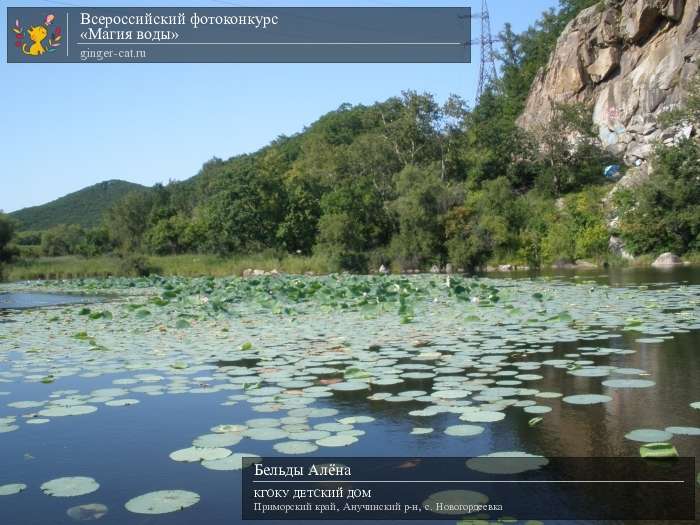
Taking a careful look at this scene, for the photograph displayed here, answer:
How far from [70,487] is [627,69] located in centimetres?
4112

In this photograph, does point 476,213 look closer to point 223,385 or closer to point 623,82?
point 623,82

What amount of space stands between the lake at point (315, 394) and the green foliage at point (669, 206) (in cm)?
2232

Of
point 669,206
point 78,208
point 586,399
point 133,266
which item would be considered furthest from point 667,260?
point 78,208

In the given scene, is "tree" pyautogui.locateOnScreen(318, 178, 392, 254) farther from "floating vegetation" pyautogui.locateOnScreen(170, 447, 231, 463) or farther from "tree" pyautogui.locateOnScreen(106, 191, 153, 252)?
"floating vegetation" pyautogui.locateOnScreen(170, 447, 231, 463)

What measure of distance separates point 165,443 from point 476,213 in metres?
28.9

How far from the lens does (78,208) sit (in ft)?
275

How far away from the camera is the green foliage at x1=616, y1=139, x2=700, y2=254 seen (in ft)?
90.8

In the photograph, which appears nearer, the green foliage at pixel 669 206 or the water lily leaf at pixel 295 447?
the water lily leaf at pixel 295 447

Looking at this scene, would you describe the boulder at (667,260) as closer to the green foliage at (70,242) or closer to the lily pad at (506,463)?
the lily pad at (506,463)

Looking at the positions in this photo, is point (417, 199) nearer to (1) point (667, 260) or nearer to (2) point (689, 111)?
(1) point (667, 260)

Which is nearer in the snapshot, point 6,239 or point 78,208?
point 6,239

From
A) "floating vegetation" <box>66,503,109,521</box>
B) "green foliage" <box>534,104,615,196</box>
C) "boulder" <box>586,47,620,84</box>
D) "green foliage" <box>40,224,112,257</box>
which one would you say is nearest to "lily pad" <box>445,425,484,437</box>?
"floating vegetation" <box>66,503,109,521</box>

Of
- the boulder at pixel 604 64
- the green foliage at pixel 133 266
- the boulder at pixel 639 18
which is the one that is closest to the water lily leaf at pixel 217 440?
the green foliage at pixel 133 266

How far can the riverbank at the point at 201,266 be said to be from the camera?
88.0 ft
